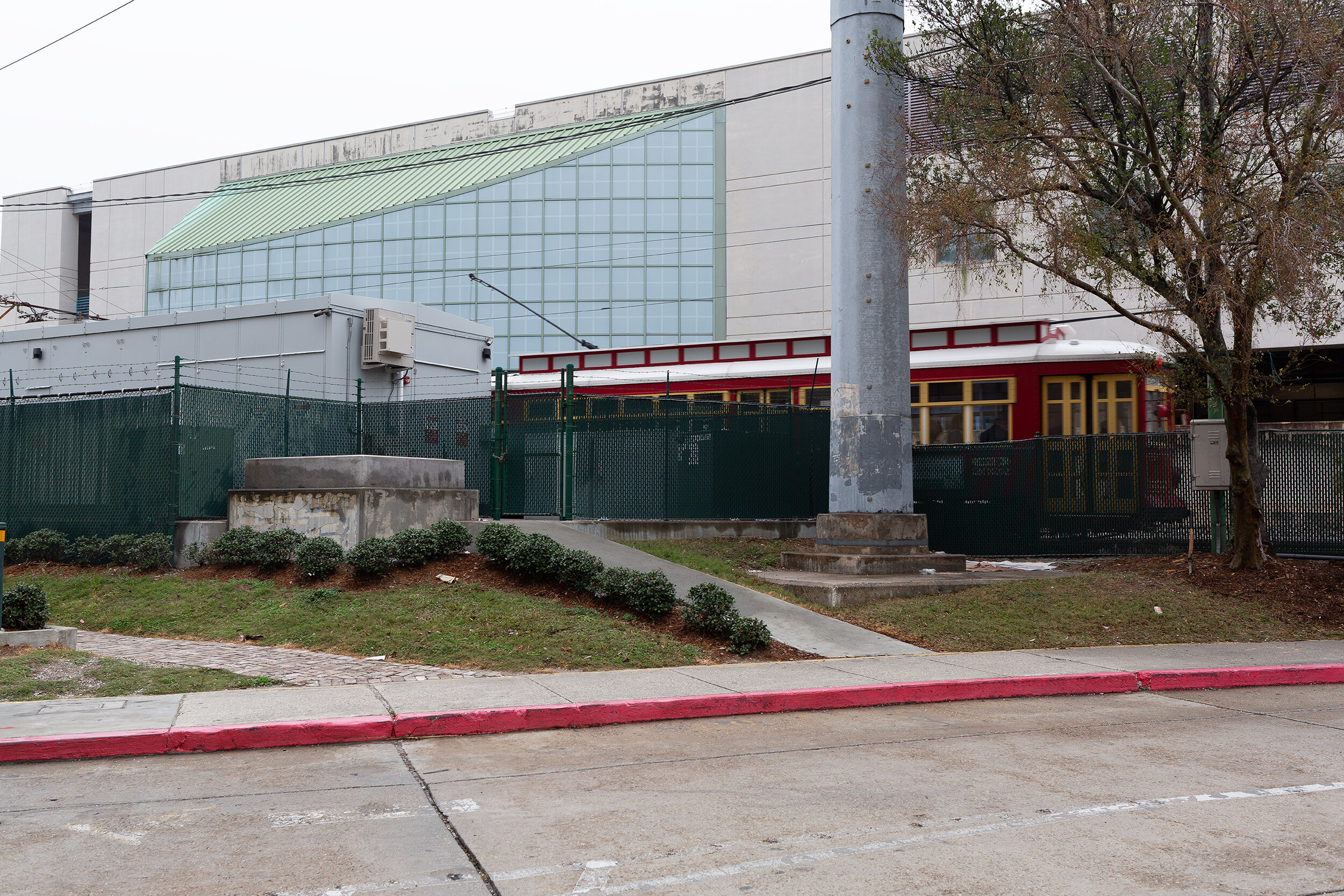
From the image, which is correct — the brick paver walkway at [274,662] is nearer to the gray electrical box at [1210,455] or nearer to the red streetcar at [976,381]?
the red streetcar at [976,381]

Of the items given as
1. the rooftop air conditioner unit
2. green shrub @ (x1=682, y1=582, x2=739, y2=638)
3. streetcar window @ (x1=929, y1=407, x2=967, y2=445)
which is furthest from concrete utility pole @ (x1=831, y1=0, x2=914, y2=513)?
the rooftop air conditioner unit

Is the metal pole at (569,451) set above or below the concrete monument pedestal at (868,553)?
above

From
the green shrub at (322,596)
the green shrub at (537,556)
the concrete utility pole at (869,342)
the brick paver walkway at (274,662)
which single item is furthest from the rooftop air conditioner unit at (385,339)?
the brick paver walkway at (274,662)

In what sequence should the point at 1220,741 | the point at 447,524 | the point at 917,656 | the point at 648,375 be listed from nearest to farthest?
the point at 1220,741
the point at 917,656
the point at 447,524
the point at 648,375

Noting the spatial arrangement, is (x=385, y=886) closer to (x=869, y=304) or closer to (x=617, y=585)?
(x=617, y=585)

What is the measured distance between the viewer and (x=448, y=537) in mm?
13234

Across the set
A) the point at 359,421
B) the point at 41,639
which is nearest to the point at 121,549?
the point at 359,421

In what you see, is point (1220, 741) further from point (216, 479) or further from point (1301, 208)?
point (216, 479)

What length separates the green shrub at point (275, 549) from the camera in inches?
526

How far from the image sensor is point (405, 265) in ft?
170

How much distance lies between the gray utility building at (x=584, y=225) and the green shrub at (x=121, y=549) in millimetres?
31482

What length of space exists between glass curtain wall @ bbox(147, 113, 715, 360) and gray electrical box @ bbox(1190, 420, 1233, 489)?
33032 millimetres

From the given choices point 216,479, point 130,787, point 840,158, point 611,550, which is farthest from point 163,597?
point 840,158

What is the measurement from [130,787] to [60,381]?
18100 mm
